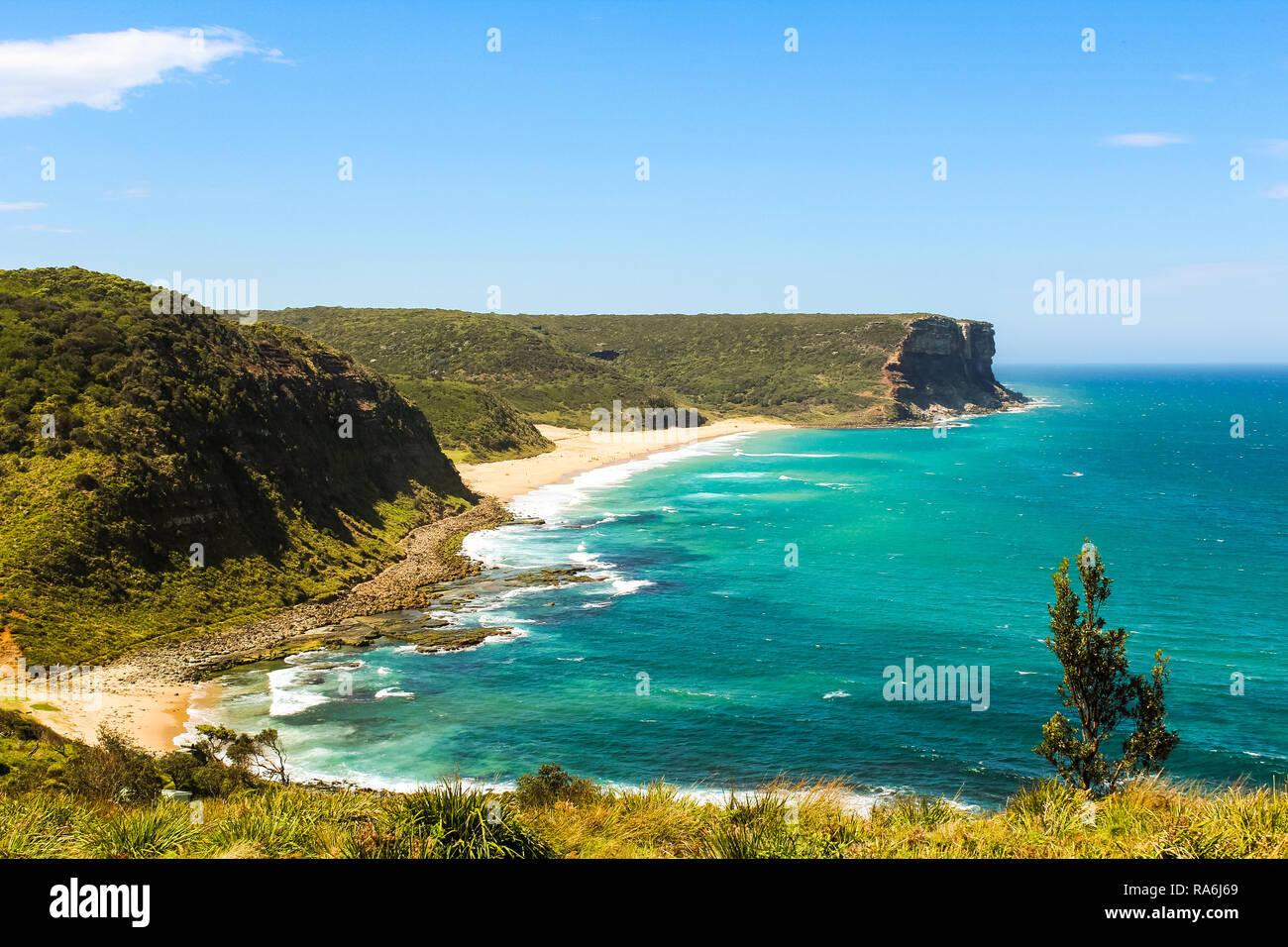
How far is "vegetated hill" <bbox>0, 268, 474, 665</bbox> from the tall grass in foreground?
3442cm

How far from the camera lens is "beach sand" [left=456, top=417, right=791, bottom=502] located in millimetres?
113125

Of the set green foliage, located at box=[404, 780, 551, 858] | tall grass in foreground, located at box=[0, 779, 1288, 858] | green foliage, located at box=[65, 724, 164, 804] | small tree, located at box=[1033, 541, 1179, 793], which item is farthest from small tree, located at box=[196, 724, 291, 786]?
small tree, located at box=[1033, 541, 1179, 793]

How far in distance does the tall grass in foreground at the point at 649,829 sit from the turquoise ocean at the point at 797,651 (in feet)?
62.0

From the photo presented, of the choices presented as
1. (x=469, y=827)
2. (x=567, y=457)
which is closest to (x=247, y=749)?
(x=469, y=827)

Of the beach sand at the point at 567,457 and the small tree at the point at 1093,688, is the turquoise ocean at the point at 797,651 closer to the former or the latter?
the beach sand at the point at 567,457

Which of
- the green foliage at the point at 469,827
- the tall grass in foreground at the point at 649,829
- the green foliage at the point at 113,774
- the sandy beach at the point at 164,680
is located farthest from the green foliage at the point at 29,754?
the green foliage at the point at 469,827

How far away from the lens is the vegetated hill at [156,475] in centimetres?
4775

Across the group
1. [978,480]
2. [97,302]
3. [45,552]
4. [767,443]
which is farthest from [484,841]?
[767,443]

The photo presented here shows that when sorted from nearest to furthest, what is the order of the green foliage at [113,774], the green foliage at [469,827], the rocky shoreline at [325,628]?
the green foliage at [469,827] → the green foliage at [113,774] → the rocky shoreline at [325,628]

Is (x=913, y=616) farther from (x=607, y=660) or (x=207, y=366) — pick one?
(x=207, y=366)

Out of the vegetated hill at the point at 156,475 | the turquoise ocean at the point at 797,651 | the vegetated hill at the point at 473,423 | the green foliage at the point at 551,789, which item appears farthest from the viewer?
the vegetated hill at the point at 473,423

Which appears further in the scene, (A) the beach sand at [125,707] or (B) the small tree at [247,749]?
(A) the beach sand at [125,707]

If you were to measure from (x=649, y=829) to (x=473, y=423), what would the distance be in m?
122

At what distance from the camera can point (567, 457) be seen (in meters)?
141
